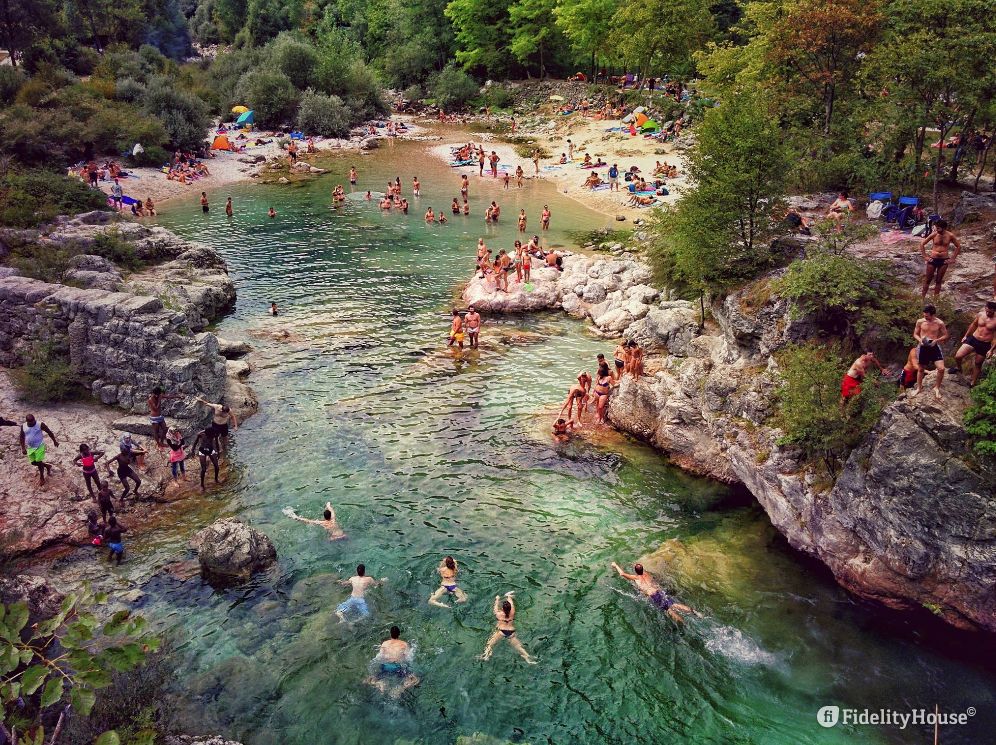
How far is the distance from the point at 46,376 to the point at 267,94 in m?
55.2

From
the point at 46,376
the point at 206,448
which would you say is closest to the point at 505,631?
the point at 206,448

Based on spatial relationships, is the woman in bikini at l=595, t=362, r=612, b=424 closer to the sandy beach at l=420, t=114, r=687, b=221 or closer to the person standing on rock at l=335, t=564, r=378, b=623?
the person standing on rock at l=335, t=564, r=378, b=623

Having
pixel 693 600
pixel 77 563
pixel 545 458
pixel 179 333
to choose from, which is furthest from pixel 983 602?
pixel 179 333

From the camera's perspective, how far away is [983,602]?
1304 cm

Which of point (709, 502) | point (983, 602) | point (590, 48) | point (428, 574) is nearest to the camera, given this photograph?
point (983, 602)

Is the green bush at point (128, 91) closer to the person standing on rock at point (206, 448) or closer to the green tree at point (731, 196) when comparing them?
the person standing on rock at point (206, 448)

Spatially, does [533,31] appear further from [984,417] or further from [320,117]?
[984,417]

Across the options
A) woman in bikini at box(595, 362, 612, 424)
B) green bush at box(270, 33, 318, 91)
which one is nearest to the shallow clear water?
woman in bikini at box(595, 362, 612, 424)

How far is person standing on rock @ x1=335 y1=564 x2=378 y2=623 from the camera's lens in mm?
14664

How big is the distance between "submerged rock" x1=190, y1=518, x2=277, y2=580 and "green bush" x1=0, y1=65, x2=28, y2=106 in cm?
4920

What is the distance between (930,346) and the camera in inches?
559

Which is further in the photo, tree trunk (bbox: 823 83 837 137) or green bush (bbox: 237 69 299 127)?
green bush (bbox: 237 69 299 127)

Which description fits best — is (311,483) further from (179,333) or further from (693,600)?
(693,600)

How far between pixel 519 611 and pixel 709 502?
6.56 metres
